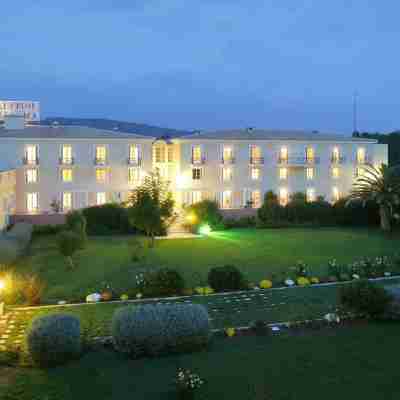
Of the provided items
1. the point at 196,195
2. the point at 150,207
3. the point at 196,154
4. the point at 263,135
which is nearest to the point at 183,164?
the point at 196,154

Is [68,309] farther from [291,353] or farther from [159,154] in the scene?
[159,154]

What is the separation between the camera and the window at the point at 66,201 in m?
38.1

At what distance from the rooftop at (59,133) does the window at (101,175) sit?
2.50 metres

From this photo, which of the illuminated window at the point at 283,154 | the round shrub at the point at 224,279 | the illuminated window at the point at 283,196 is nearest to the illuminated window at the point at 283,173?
the illuminated window at the point at 283,154

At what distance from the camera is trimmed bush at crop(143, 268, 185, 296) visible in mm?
15836

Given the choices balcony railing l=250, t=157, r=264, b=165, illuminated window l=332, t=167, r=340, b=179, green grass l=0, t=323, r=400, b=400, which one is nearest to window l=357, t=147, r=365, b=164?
illuminated window l=332, t=167, r=340, b=179

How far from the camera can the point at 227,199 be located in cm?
4166

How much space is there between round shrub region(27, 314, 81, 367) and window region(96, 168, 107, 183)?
29129 millimetres

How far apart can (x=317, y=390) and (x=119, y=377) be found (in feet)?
11.6

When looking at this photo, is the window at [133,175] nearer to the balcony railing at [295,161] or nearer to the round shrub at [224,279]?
the balcony railing at [295,161]

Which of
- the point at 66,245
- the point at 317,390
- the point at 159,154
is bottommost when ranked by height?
the point at 317,390

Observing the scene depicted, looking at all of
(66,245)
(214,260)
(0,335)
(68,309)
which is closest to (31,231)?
Result: (66,245)

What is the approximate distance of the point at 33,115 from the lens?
54000 mm

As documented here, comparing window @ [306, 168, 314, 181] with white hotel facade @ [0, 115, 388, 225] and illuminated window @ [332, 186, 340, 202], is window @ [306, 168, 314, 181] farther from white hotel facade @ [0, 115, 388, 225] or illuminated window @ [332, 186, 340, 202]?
illuminated window @ [332, 186, 340, 202]
